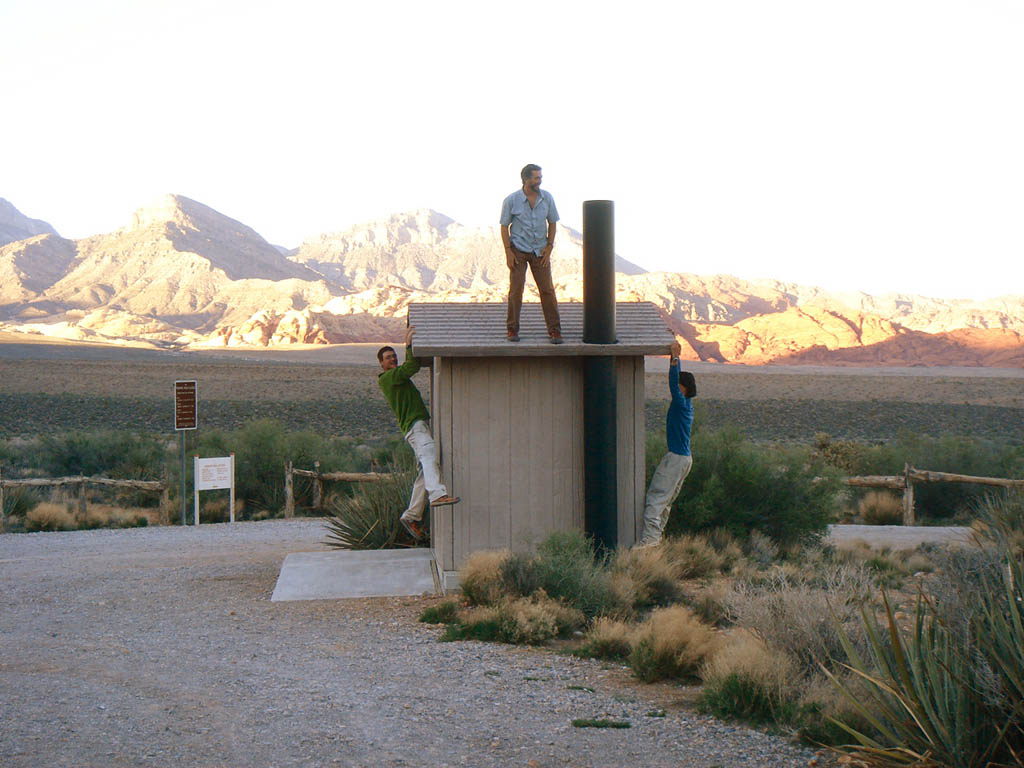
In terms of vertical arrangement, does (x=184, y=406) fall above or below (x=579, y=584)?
above

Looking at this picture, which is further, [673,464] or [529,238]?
[673,464]

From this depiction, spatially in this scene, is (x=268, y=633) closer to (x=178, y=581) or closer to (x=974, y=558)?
(x=178, y=581)

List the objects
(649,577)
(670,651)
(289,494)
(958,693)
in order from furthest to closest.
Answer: (289,494)
(649,577)
(670,651)
(958,693)

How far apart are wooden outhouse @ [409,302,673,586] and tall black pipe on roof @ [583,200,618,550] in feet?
0.60

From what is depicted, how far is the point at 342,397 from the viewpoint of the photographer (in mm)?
55750

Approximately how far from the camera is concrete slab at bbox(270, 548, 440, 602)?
30.2 feet

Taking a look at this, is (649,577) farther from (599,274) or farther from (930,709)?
(930,709)

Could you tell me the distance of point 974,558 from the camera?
20.7 feet

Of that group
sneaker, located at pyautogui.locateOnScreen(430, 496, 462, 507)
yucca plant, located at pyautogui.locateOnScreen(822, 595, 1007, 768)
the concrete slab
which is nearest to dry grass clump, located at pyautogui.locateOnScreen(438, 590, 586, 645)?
sneaker, located at pyautogui.locateOnScreen(430, 496, 462, 507)

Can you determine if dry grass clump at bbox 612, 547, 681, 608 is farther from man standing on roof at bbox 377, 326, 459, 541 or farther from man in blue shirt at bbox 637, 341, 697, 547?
man standing on roof at bbox 377, 326, 459, 541

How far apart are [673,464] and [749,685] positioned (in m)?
4.17

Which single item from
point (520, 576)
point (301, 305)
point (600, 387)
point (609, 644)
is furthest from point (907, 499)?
point (301, 305)

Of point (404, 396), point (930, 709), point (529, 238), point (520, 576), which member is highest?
point (529, 238)

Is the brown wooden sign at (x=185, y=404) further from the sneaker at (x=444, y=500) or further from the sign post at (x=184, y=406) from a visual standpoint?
the sneaker at (x=444, y=500)
